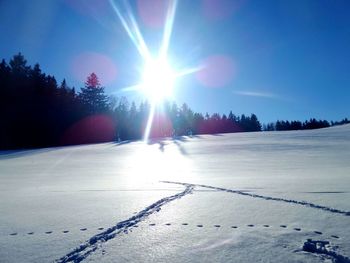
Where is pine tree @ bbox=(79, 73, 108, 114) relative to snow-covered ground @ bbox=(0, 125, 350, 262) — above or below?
above

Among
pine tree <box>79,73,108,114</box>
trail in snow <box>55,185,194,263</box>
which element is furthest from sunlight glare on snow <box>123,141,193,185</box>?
pine tree <box>79,73,108,114</box>

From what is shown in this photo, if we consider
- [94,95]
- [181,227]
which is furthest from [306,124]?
[181,227]

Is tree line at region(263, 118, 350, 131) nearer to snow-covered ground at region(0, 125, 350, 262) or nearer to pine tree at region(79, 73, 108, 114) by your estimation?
pine tree at region(79, 73, 108, 114)

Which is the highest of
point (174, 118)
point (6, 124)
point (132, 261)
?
point (174, 118)

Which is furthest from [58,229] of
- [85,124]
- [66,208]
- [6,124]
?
[85,124]

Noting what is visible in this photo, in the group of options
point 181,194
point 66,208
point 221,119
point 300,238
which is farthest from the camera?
point 221,119

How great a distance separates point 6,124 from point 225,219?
91.0 feet

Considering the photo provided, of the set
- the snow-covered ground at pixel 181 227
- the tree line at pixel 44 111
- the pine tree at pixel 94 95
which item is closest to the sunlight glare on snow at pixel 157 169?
the snow-covered ground at pixel 181 227

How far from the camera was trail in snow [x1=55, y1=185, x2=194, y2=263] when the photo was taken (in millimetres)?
1786

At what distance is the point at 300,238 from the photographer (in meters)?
1.96

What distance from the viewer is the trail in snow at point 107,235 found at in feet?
5.86

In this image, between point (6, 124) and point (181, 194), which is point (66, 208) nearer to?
point (181, 194)

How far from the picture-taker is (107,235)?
83.1 inches

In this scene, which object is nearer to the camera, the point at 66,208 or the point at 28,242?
the point at 28,242
